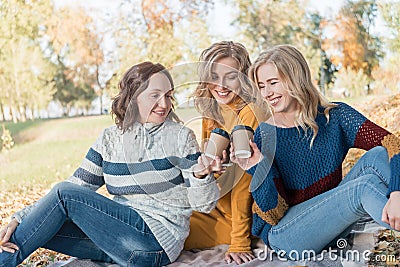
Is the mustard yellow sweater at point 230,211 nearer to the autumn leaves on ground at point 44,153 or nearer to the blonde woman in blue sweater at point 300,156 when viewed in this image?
the blonde woman in blue sweater at point 300,156

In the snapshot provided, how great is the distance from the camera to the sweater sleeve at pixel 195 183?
204 cm

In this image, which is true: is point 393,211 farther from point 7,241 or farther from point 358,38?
point 358,38

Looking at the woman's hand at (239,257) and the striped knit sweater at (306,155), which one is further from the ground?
the striped knit sweater at (306,155)

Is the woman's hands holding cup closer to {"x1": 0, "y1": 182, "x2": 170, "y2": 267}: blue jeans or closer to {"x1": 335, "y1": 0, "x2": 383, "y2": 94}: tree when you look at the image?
{"x1": 0, "y1": 182, "x2": 170, "y2": 267}: blue jeans

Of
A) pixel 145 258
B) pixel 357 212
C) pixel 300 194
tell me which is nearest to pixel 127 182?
pixel 145 258

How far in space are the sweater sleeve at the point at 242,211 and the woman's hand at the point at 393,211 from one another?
60cm

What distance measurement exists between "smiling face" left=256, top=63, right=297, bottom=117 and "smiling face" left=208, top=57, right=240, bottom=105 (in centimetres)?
9

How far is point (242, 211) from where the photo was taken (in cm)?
221

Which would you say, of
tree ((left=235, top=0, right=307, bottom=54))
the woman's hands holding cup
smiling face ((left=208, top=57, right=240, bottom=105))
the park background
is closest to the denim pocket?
the woman's hands holding cup

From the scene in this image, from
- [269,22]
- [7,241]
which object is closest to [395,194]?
[7,241]

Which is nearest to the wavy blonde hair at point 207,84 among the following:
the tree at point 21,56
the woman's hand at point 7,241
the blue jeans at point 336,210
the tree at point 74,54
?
the blue jeans at point 336,210

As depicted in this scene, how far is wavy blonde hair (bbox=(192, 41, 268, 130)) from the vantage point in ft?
6.94

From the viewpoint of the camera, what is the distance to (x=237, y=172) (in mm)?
2123

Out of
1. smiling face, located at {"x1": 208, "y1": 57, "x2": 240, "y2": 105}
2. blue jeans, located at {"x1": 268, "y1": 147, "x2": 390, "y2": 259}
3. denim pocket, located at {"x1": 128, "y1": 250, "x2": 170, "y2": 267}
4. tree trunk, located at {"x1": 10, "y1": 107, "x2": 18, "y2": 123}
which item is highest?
smiling face, located at {"x1": 208, "y1": 57, "x2": 240, "y2": 105}
